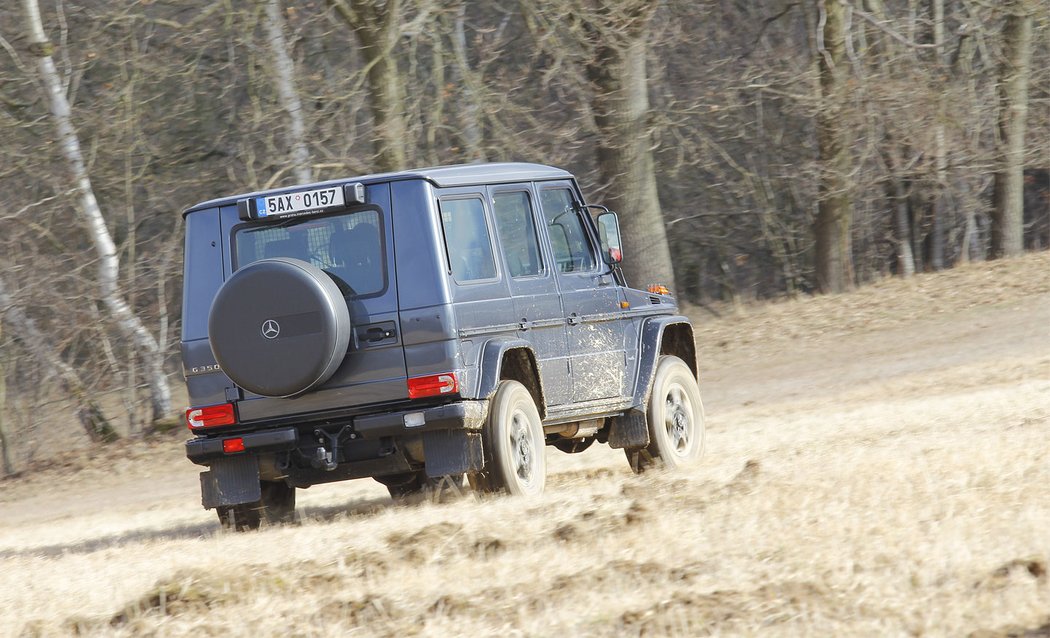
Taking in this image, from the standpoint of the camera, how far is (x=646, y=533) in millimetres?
5746

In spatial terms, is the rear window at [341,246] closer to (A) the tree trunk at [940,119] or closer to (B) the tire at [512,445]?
(B) the tire at [512,445]

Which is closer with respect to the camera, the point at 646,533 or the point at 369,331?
the point at 646,533

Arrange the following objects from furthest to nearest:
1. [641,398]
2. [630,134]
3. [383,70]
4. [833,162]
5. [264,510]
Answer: [833,162]
[630,134]
[383,70]
[641,398]
[264,510]

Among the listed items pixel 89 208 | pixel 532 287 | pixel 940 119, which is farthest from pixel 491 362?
pixel 940 119

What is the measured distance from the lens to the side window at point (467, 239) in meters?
7.97

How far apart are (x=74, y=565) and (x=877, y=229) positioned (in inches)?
946

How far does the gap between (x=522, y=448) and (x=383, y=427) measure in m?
1.00

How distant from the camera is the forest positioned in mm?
17578

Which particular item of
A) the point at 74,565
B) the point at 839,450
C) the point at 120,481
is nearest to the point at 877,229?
the point at 120,481

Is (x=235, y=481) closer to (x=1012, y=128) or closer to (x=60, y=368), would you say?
(x=60, y=368)

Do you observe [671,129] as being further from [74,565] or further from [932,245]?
[74,565]

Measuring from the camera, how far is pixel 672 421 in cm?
989

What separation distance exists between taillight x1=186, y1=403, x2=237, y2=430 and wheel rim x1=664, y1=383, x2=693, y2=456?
10.3 feet

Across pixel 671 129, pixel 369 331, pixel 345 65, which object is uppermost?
pixel 345 65
